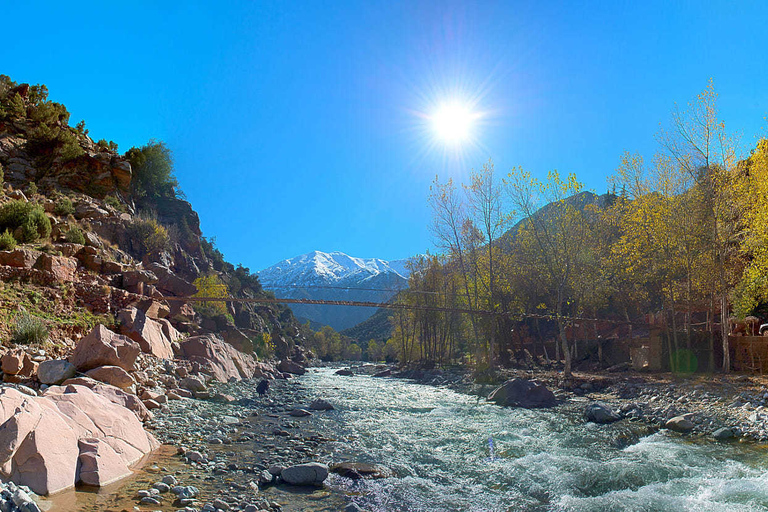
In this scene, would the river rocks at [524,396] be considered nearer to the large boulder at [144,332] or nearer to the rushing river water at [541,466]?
the rushing river water at [541,466]

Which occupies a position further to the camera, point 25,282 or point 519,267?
point 519,267

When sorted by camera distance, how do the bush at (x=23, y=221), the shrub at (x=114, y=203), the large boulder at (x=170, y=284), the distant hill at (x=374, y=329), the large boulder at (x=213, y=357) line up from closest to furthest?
the bush at (x=23, y=221) < the large boulder at (x=213, y=357) < the large boulder at (x=170, y=284) < the shrub at (x=114, y=203) < the distant hill at (x=374, y=329)

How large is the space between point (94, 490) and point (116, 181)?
30583 millimetres

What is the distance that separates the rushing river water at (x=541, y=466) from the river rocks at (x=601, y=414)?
386mm

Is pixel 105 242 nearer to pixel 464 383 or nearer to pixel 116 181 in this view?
pixel 116 181

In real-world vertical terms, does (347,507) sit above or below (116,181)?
below

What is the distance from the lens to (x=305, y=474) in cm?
621

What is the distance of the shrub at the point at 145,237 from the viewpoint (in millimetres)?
26406

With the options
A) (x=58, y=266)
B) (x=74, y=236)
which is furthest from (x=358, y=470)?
(x=74, y=236)

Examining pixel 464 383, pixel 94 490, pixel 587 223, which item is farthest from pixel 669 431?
pixel 587 223

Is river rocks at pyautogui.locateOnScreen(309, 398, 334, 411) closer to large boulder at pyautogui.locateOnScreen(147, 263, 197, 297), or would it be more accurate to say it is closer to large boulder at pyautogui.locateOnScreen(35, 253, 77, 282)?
large boulder at pyautogui.locateOnScreen(35, 253, 77, 282)

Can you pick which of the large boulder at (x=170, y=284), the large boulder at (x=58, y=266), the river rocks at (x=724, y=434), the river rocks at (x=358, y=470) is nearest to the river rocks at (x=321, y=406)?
the river rocks at (x=358, y=470)

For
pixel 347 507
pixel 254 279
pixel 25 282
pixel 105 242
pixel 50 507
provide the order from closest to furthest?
pixel 50 507, pixel 347 507, pixel 25 282, pixel 105 242, pixel 254 279

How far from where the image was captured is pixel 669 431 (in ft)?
32.3
